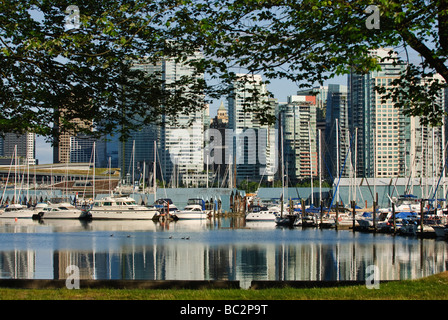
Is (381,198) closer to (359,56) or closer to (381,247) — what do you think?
(381,247)

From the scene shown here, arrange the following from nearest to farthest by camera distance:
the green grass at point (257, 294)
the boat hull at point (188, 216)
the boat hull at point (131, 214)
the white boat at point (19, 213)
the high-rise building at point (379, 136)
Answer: the green grass at point (257, 294), the boat hull at point (131, 214), the boat hull at point (188, 216), the white boat at point (19, 213), the high-rise building at point (379, 136)

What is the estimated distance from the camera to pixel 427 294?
578 inches

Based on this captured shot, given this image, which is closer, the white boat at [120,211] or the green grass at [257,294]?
the green grass at [257,294]

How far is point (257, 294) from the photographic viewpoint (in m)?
15.2

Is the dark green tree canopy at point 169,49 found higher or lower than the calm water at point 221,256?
higher

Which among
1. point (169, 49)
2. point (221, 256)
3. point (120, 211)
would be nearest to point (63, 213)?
point (120, 211)

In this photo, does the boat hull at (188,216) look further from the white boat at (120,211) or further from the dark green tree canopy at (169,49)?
the dark green tree canopy at (169,49)

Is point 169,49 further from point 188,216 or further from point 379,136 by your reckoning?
point 379,136

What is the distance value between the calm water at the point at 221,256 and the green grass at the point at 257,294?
1248 cm

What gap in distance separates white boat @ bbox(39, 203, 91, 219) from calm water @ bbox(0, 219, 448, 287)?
32.4 metres

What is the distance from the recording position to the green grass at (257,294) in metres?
14.5

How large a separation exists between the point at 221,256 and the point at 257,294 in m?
31.2

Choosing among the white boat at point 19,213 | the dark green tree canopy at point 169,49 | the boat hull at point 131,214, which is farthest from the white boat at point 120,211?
the dark green tree canopy at point 169,49

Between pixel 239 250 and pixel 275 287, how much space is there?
3360 centimetres
